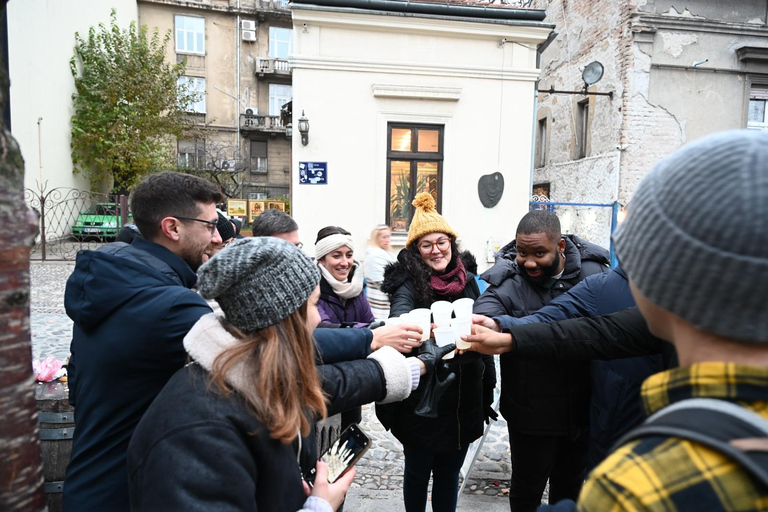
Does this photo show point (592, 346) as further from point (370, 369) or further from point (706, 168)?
point (706, 168)

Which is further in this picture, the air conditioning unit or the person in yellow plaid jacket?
the air conditioning unit

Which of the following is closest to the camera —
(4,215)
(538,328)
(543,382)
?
(4,215)

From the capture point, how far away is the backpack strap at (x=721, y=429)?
0.63m

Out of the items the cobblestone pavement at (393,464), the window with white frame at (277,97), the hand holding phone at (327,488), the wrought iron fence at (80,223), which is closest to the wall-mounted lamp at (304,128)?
the cobblestone pavement at (393,464)

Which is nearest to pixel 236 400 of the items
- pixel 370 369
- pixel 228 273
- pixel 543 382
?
pixel 228 273

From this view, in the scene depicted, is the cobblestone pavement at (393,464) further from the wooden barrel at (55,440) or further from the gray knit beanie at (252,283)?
the gray knit beanie at (252,283)

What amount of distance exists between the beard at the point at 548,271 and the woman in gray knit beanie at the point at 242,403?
1.75 meters

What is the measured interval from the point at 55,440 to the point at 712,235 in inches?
102

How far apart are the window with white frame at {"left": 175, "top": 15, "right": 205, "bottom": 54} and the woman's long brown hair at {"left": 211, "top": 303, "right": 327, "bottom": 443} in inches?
1162

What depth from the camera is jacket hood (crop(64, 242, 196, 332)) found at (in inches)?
61.4

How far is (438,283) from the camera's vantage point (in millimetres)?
2875

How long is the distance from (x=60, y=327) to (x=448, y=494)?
5992 millimetres

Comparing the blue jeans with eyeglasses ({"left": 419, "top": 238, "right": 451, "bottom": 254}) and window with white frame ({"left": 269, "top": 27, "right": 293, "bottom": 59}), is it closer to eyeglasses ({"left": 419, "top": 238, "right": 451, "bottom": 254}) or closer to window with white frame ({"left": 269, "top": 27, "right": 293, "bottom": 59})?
eyeglasses ({"left": 419, "top": 238, "right": 451, "bottom": 254})

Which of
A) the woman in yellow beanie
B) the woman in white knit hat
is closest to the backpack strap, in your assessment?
the woman in yellow beanie
